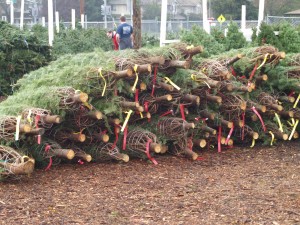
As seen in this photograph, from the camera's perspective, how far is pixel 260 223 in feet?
17.9

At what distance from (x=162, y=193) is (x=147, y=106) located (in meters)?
1.71

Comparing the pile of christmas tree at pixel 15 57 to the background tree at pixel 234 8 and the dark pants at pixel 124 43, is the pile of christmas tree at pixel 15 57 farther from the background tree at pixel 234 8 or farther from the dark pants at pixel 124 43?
the background tree at pixel 234 8

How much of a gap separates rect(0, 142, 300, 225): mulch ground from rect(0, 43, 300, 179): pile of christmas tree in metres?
0.24

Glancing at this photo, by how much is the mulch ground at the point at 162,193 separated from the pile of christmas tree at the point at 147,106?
240 mm

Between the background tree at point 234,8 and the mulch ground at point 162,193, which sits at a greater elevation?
the background tree at point 234,8

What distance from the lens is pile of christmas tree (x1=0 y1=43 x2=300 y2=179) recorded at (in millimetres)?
7223

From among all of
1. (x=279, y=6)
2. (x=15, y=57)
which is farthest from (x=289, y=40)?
(x=279, y=6)

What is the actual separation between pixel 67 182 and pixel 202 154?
7.35ft

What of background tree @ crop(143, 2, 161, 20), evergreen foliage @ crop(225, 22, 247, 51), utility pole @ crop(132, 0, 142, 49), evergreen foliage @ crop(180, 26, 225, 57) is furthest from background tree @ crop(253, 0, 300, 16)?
evergreen foliage @ crop(180, 26, 225, 57)

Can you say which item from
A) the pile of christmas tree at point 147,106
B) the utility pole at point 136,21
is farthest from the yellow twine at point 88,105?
the utility pole at point 136,21

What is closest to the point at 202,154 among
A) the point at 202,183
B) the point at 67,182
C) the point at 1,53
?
the point at 202,183

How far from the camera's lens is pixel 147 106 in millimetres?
7961

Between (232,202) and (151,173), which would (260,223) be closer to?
(232,202)

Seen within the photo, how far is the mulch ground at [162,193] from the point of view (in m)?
5.66
